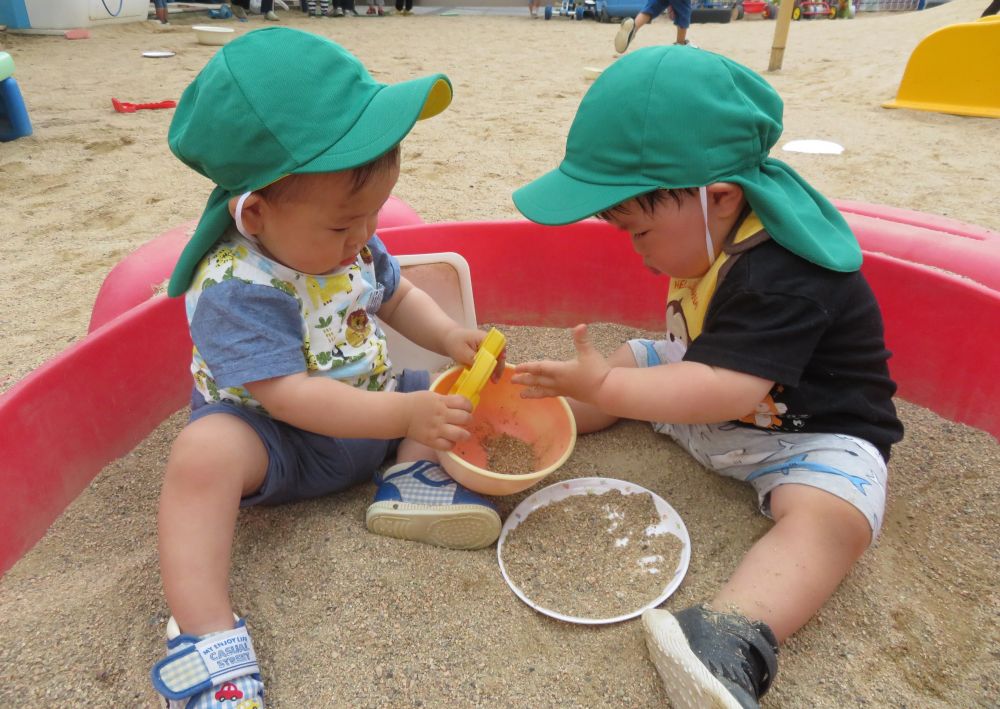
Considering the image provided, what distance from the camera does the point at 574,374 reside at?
84 cm

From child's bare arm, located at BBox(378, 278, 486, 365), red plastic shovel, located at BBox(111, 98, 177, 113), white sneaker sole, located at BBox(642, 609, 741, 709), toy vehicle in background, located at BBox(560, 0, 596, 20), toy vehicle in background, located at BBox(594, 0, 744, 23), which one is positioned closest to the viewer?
white sneaker sole, located at BBox(642, 609, 741, 709)

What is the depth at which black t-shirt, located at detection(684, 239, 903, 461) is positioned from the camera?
0.77m

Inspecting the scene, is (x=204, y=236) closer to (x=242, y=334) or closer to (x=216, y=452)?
(x=242, y=334)

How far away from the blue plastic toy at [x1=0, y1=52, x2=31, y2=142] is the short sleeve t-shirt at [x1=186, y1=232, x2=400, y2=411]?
7.18 ft

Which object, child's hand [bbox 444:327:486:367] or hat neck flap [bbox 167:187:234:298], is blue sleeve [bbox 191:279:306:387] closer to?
hat neck flap [bbox 167:187:234:298]

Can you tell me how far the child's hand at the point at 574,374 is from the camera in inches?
32.8

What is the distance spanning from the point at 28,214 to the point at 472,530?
67.8 inches

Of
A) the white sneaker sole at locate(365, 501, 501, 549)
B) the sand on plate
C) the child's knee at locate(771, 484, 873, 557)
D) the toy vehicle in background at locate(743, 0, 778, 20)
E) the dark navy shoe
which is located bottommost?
the sand on plate

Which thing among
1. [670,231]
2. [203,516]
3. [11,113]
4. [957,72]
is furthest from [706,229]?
[957,72]

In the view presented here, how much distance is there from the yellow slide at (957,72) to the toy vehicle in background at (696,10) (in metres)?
4.06

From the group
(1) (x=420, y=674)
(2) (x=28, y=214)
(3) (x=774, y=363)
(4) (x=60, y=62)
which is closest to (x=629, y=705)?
(1) (x=420, y=674)

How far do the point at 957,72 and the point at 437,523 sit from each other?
3024 mm

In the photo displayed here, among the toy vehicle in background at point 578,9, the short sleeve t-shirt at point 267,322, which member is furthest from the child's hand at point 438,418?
the toy vehicle in background at point 578,9

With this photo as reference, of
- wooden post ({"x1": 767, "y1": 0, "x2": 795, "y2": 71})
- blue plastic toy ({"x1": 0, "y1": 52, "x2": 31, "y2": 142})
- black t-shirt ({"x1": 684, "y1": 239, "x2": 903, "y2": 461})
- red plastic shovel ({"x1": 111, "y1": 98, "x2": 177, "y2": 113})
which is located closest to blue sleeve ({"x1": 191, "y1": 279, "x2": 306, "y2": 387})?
black t-shirt ({"x1": 684, "y1": 239, "x2": 903, "y2": 461})
